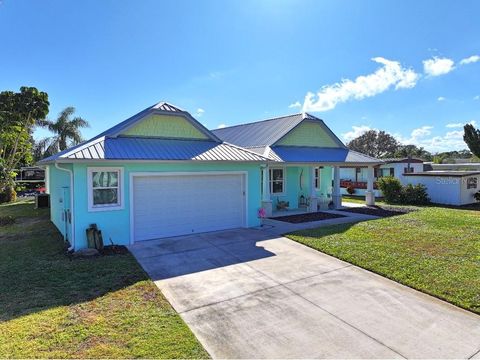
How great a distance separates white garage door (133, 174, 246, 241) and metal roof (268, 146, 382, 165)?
3752 mm

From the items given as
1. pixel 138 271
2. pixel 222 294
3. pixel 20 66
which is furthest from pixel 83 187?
pixel 20 66

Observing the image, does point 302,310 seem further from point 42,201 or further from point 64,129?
point 64,129

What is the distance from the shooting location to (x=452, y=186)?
20.4 m

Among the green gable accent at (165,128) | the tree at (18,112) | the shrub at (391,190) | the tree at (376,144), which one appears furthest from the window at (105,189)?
the tree at (376,144)

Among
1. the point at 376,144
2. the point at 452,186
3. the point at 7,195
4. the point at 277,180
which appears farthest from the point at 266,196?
the point at 376,144

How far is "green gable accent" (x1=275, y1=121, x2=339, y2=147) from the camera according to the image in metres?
17.3

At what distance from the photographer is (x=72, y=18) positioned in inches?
479

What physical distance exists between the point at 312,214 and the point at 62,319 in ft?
41.2

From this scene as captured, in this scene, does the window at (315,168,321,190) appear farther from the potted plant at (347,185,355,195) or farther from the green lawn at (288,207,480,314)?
the potted plant at (347,185,355,195)

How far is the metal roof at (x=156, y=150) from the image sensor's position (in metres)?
9.41

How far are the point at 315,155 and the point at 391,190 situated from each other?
25.7ft

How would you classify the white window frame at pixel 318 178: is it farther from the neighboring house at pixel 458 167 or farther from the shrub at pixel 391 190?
the neighboring house at pixel 458 167

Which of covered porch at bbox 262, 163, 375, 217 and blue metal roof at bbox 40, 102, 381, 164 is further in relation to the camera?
covered porch at bbox 262, 163, 375, 217

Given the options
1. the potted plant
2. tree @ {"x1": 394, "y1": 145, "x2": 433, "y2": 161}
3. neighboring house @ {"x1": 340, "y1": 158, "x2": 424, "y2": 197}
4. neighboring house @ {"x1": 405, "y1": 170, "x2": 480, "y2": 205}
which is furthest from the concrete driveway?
tree @ {"x1": 394, "y1": 145, "x2": 433, "y2": 161}
